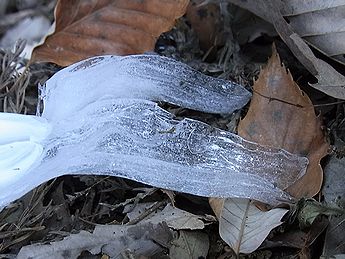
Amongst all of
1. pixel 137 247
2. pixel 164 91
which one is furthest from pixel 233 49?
pixel 137 247

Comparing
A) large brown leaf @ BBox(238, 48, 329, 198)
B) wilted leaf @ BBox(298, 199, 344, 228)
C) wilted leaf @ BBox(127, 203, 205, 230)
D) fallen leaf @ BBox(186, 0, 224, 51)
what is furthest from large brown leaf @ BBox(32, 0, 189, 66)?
wilted leaf @ BBox(298, 199, 344, 228)

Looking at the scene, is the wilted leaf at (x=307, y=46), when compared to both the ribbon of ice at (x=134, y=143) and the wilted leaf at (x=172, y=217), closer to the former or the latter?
the ribbon of ice at (x=134, y=143)

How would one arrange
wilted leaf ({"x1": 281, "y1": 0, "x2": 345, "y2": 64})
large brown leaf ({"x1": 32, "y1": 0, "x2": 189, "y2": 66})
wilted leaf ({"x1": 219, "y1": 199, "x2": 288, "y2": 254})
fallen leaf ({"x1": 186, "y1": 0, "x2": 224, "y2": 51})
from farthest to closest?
1. fallen leaf ({"x1": 186, "y1": 0, "x2": 224, "y2": 51})
2. large brown leaf ({"x1": 32, "y1": 0, "x2": 189, "y2": 66})
3. wilted leaf ({"x1": 281, "y1": 0, "x2": 345, "y2": 64})
4. wilted leaf ({"x1": 219, "y1": 199, "x2": 288, "y2": 254})

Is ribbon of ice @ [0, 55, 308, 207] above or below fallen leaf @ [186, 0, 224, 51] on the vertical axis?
below

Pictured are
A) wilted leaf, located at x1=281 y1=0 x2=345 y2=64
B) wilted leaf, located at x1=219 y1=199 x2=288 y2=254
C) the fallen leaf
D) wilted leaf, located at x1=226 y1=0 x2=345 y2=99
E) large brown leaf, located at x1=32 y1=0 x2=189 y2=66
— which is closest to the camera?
wilted leaf, located at x1=219 y1=199 x2=288 y2=254

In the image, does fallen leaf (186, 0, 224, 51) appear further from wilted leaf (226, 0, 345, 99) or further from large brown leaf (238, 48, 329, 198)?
large brown leaf (238, 48, 329, 198)

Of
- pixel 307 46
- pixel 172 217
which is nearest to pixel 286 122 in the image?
pixel 307 46

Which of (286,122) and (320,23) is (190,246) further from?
(320,23)

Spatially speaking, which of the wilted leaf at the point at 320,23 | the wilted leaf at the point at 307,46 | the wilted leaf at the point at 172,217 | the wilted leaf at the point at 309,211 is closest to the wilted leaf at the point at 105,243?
the wilted leaf at the point at 172,217
